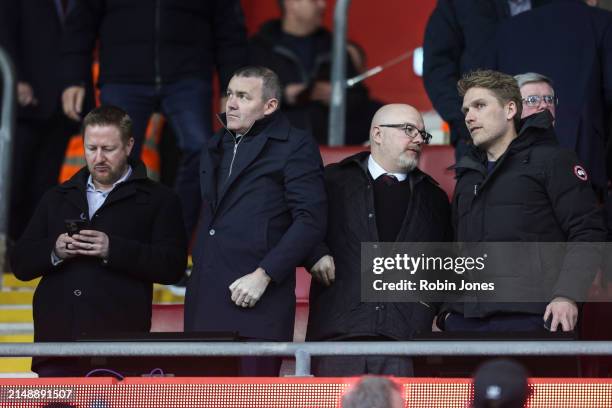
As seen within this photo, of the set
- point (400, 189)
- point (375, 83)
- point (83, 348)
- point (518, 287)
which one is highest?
point (375, 83)

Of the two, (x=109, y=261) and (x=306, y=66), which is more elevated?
(x=306, y=66)

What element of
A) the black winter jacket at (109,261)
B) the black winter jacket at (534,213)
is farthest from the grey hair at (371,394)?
the black winter jacket at (109,261)

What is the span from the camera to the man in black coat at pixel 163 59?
8.41 m

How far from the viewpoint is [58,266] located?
261 inches

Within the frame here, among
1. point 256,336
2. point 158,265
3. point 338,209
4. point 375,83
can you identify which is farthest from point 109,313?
point 375,83

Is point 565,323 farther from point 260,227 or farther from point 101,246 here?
point 101,246

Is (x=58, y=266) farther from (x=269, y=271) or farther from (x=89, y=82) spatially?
(x=89, y=82)

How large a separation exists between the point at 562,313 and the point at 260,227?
1366 millimetres

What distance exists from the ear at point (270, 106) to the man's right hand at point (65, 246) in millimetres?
1047

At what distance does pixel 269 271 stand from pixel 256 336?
0.91 ft

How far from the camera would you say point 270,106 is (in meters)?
6.81

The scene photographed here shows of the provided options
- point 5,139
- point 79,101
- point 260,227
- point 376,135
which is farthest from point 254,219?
point 5,139

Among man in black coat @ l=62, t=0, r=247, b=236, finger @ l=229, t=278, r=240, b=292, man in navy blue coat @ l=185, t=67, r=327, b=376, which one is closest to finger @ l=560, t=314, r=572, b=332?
man in navy blue coat @ l=185, t=67, r=327, b=376

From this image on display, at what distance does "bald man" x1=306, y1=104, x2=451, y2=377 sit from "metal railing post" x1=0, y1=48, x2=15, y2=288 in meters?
2.58
